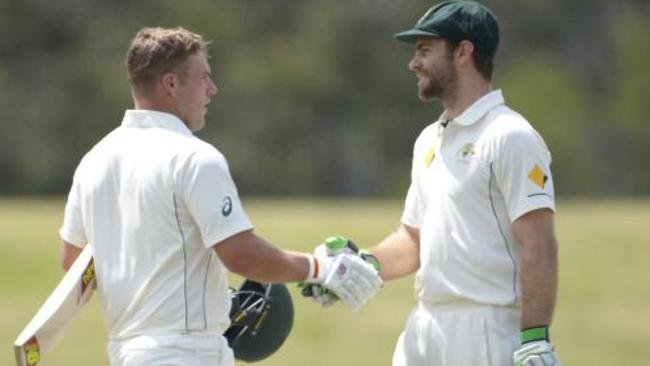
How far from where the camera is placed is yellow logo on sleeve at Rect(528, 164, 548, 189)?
6277mm

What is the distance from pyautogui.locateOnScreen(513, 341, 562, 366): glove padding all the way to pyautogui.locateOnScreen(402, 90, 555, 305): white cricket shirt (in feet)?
0.83

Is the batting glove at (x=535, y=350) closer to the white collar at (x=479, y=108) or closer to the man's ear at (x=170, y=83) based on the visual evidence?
the white collar at (x=479, y=108)

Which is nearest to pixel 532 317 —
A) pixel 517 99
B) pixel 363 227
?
pixel 363 227

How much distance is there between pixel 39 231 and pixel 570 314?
29.1ft

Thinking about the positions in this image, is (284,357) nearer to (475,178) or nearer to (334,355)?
Result: (334,355)

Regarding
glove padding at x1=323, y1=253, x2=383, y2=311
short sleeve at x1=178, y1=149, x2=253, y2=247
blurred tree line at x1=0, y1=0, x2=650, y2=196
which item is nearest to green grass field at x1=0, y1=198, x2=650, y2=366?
glove padding at x1=323, y1=253, x2=383, y2=311

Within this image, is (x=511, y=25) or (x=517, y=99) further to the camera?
(x=511, y=25)

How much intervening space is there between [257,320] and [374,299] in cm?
1376

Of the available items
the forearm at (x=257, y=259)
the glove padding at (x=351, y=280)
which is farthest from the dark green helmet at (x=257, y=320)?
the forearm at (x=257, y=259)

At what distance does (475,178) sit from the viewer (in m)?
6.43

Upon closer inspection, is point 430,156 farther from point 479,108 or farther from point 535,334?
point 535,334

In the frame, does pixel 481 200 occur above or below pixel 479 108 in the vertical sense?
below

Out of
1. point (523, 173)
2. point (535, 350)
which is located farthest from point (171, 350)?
point (523, 173)

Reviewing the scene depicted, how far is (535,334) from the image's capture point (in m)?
6.25
